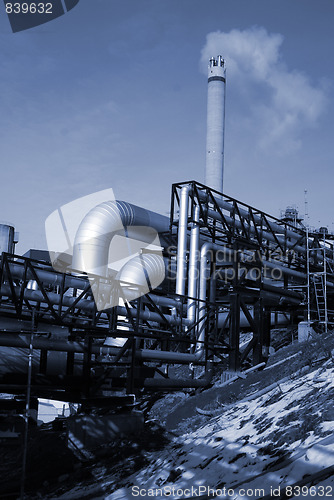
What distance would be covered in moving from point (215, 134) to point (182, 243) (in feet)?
71.8

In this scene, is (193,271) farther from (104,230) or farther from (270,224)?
(270,224)

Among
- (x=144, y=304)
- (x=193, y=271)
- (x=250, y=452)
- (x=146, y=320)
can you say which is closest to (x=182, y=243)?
(x=193, y=271)

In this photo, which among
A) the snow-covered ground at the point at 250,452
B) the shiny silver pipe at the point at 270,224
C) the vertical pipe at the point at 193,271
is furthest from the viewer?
the shiny silver pipe at the point at 270,224

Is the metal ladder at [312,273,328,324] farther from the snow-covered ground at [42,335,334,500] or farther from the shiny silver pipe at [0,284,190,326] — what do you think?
the snow-covered ground at [42,335,334,500]

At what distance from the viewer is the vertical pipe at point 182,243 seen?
666 inches

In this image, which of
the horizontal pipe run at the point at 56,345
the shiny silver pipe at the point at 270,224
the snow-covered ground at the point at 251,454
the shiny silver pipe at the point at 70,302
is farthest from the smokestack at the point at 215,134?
the snow-covered ground at the point at 251,454

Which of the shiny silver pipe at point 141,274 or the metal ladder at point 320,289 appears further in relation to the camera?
the metal ladder at point 320,289

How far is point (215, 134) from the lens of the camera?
3769cm

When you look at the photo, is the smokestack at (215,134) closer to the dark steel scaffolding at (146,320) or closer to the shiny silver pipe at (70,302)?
the dark steel scaffolding at (146,320)

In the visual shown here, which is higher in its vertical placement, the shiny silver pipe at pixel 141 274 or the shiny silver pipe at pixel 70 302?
the shiny silver pipe at pixel 141 274

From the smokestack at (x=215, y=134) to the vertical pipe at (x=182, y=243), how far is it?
1881cm

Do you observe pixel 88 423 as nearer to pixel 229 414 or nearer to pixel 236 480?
pixel 229 414

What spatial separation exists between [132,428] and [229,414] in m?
2.45

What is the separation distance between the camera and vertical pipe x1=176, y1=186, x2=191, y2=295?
1692 centimetres
